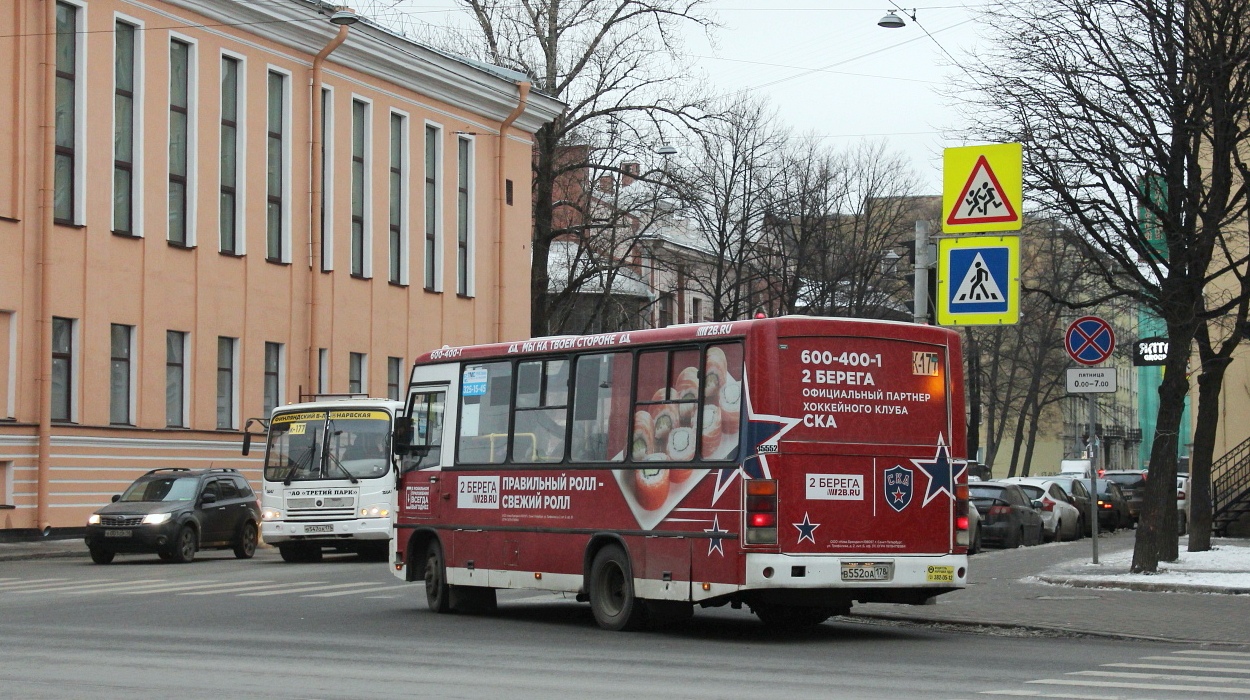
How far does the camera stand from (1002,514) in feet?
111

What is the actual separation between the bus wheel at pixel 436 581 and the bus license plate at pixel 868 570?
5183mm

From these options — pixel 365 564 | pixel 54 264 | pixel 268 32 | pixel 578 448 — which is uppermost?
pixel 268 32

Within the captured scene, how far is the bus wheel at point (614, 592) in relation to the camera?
613 inches

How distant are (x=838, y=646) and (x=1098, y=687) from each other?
3529mm

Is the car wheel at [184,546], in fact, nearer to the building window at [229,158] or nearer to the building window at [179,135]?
the building window at [179,135]

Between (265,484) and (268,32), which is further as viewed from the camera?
(268,32)

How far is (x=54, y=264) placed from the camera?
34125 millimetres

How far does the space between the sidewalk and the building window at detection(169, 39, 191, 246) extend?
19644 millimetres

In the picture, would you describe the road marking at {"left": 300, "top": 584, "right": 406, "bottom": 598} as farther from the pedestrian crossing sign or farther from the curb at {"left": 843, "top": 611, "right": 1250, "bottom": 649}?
the pedestrian crossing sign

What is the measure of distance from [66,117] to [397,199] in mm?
12528

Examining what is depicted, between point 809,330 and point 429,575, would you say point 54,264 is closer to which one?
point 429,575

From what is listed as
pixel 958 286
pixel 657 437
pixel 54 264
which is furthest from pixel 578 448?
pixel 54 264

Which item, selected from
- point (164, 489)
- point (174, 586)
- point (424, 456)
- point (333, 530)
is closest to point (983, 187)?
point (424, 456)

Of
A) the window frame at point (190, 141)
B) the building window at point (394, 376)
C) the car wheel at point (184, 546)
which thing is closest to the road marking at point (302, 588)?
the car wheel at point (184, 546)
